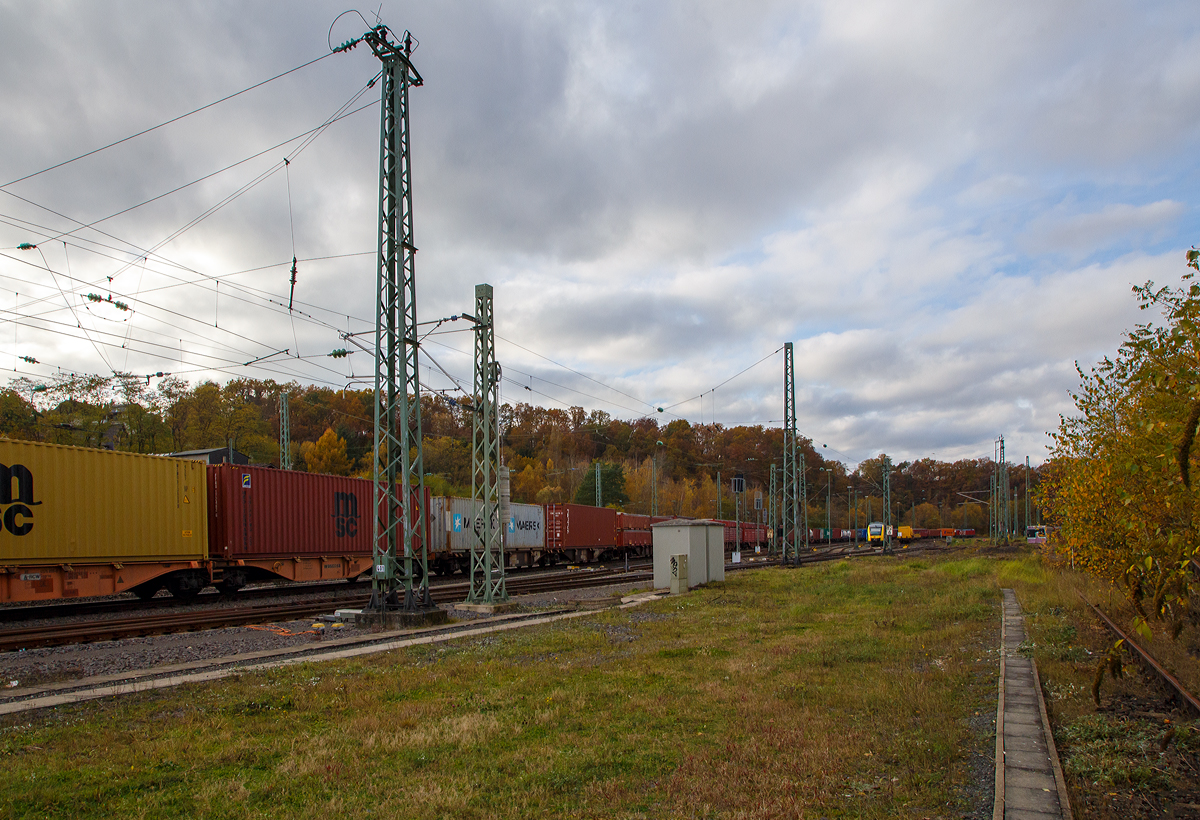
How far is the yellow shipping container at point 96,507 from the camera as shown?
16.0 meters

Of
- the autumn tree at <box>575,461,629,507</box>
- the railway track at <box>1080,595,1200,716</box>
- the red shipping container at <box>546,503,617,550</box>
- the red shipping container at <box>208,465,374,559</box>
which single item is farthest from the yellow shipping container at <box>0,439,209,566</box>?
the autumn tree at <box>575,461,629,507</box>

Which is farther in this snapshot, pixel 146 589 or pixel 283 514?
pixel 283 514

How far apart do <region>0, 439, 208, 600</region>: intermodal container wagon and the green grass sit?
1005cm

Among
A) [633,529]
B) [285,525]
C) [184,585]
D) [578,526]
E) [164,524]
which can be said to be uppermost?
[164,524]

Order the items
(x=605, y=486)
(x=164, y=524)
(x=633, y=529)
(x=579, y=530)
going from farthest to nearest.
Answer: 1. (x=605, y=486)
2. (x=633, y=529)
3. (x=579, y=530)
4. (x=164, y=524)

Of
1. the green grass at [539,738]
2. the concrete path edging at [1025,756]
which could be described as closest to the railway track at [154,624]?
the green grass at [539,738]

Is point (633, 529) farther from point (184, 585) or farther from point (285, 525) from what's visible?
point (184, 585)

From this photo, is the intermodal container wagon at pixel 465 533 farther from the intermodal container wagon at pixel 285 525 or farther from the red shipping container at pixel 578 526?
the intermodal container wagon at pixel 285 525

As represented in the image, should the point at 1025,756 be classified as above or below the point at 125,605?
above

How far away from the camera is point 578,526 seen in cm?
4194

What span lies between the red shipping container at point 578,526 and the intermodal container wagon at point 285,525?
13.7 meters

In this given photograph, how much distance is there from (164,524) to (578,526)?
989 inches

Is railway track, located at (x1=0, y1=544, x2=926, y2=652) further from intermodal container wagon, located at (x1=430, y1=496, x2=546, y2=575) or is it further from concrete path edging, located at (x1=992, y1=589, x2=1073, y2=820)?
concrete path edging, located at (x1=992, y1=589, x2=1073, y2=820)

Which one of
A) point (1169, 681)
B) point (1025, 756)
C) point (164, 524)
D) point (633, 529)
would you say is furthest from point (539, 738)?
point (633, 529)
